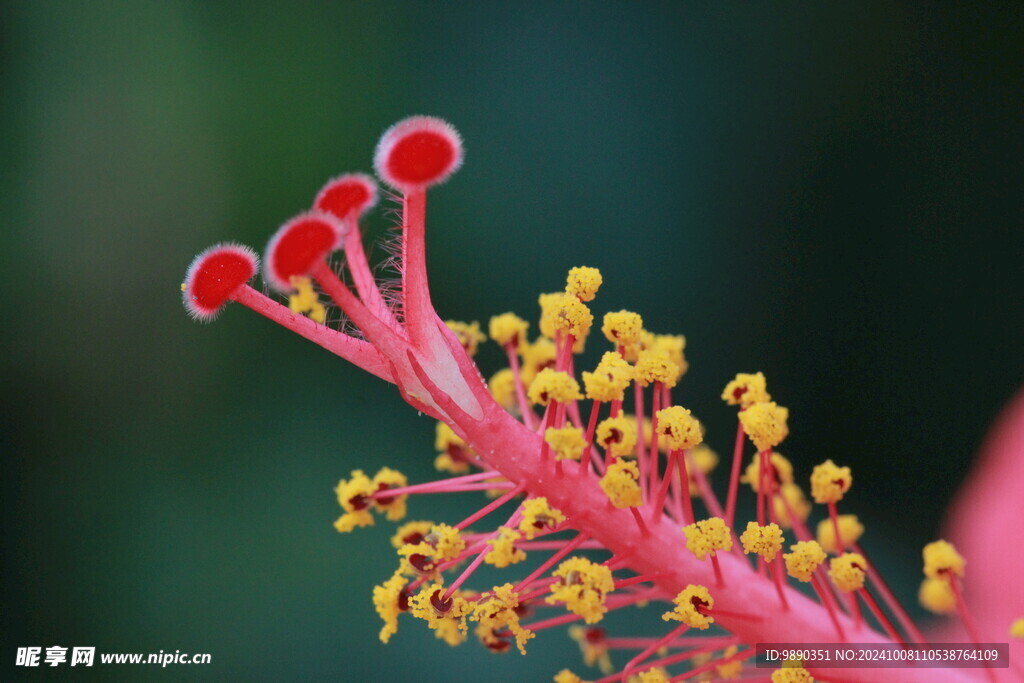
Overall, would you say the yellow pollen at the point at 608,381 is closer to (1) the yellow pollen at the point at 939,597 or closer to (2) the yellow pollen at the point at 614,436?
(2) the yellow pollen at the point at 614,436

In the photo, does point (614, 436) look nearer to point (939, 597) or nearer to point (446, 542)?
point (446, 542)

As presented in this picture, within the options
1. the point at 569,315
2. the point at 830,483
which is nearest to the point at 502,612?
the point at 569,315

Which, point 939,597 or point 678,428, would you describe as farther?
point 939,597

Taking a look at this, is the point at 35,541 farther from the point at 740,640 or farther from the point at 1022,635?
the point at 1022,635

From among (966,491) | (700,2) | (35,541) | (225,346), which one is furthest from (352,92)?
(966,491)

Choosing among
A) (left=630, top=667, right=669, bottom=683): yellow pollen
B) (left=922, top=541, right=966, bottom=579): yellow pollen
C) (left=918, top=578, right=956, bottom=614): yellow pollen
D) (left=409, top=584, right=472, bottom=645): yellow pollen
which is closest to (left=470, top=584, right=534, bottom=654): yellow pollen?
(left=409, top=584, right=472, bottom=645): yellow pollen

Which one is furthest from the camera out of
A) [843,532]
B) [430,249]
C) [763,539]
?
[430,249]

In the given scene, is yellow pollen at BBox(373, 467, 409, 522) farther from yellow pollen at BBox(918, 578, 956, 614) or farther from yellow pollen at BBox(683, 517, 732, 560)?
yellow pollen at BBox(918, 578, 956, 614)

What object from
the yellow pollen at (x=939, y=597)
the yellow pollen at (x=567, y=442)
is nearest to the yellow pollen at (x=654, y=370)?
the yellow pollen at (x=567, y=442)
